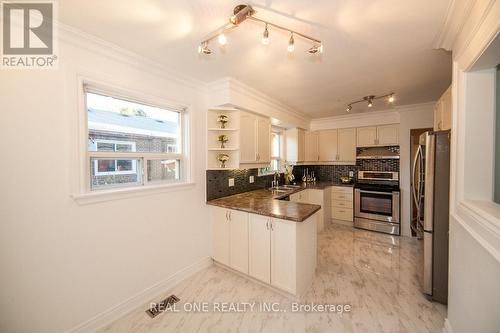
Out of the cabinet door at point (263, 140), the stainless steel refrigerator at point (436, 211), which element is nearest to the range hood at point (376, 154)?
the stainless steel refrigerator at point (436, 211)

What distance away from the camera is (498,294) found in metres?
0.89

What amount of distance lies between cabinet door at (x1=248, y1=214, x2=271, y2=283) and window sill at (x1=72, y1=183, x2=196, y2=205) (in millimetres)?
994

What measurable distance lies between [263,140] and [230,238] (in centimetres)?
161

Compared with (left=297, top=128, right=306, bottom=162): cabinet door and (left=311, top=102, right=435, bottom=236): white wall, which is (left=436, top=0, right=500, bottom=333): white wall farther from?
(left=297, top=128, right=306, bottom=162): cabinet door

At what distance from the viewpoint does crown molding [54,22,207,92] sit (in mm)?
1521

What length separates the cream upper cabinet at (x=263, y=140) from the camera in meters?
3.12

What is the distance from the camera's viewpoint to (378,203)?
12.8 ft

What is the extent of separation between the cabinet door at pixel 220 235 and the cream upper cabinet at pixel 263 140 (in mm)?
1017

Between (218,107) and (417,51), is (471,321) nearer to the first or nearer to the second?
(417,51)

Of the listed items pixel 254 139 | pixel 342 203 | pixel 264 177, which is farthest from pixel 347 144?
pixel 254 139

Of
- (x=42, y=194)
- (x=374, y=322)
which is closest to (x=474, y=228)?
(x=374, y=322)

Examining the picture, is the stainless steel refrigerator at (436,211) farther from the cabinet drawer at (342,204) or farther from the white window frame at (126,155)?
the white window frame at (126,155)

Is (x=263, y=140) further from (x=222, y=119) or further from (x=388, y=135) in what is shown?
(x=388, y=135)

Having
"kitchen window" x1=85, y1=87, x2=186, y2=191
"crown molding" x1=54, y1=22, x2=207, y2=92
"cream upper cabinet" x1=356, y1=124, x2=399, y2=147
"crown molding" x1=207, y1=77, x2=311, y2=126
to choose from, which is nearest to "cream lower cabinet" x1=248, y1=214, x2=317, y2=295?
"kitchen window" x1=85, y1=87, x2=186, y2=191
